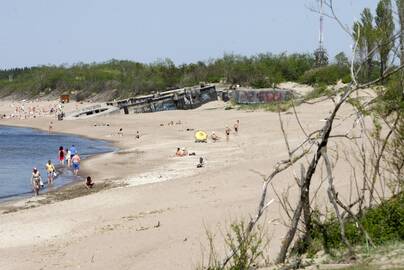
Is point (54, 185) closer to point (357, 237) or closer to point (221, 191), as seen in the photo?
point (221, 191)

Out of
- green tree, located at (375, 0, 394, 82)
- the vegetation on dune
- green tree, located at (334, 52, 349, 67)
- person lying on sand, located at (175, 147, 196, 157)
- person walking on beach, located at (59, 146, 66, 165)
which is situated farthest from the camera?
the vegetation on dune

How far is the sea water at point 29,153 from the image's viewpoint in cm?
3024

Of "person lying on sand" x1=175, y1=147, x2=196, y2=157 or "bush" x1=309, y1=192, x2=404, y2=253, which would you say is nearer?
"bush" x1=309, y1=192, x2=404, y2=253

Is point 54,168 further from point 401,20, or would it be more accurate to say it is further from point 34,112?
point 34,112

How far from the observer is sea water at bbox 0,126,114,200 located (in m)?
30.2

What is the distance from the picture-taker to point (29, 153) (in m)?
44.4

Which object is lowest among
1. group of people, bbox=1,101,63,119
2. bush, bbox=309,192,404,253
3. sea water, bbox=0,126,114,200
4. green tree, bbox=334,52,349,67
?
sea water, bbox=0,126,114,200

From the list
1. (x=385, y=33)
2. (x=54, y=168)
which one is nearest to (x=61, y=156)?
(x=54, y=168)

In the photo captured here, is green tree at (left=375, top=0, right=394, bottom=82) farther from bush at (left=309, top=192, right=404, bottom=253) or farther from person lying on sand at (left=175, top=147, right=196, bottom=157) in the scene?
person lying on sand at (left=175, top=147, right=196, bottom=157)

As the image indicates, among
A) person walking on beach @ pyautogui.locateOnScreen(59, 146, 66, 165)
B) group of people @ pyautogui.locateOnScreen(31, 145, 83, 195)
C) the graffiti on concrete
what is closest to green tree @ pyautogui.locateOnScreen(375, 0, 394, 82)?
group of people @ pyautogui.locateOnScreen(31, 145, 83, 195)

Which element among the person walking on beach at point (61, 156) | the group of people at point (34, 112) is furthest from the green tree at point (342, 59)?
the group of people at point (34, 112)

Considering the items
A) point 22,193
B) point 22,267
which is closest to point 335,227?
point 22,267

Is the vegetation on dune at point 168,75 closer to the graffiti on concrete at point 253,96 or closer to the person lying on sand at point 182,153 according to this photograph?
the graffiti on concrete at point 253,96

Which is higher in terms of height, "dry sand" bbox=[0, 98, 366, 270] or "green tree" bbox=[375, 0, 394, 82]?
"green tree" bbox=[375, 0, 394, 82]
